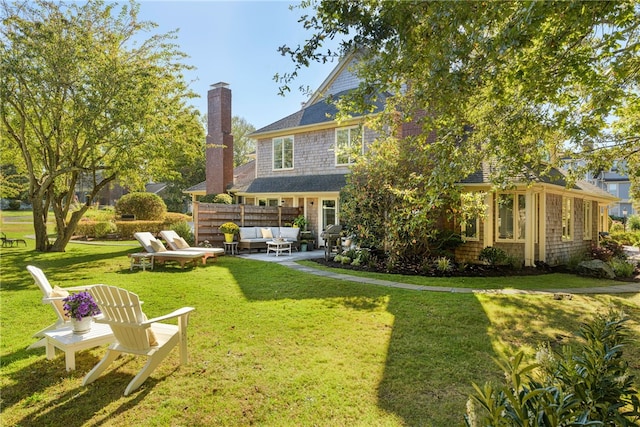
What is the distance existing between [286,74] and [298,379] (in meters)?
3.98

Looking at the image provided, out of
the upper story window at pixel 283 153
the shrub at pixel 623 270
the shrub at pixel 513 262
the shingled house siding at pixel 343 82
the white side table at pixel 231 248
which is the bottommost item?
the shrub at pixel 623 270

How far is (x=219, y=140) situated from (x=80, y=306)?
58.0ft

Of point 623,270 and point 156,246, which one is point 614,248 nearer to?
point 623,270

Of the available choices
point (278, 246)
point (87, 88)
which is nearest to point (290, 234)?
point (278, 246)

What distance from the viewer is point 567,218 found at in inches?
552

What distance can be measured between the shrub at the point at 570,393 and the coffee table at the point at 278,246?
11353 mm

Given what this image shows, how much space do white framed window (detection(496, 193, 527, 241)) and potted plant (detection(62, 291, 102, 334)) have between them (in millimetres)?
11801

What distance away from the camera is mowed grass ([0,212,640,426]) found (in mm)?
3322

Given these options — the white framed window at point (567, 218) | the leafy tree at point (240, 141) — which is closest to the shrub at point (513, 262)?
the white framed window at point (567, 218)

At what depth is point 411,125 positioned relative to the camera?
13336mm

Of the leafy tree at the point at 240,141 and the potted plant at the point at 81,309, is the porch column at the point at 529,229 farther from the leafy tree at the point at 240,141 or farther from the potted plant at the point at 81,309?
the leafy tree at the point at 240,141

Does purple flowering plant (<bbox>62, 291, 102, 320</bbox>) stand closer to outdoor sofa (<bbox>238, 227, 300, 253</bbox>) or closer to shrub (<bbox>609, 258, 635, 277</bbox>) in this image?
outdoor sofa (<bbox>238, 227, 300, 253</bbox>)

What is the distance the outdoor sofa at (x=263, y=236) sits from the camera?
14.5 metres

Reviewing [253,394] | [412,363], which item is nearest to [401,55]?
[412,363]
